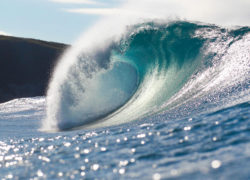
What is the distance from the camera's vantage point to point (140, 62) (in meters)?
15.2

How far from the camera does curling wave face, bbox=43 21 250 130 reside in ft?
31.6

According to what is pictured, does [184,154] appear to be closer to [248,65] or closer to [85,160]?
[85,160]

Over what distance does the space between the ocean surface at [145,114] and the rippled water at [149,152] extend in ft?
0.05

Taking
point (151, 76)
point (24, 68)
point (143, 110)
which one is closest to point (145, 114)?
point (143, 110)

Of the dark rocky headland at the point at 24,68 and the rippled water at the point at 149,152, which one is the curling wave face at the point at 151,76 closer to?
the rippled water at the point at 149,152

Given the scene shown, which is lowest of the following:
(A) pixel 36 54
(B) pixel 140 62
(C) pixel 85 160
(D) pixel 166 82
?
(C) pixel 85 160

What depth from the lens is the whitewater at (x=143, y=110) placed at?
4.95 m

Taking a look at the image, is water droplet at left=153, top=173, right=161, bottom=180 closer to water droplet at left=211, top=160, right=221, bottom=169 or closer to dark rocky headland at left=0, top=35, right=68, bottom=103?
water droplet at left=211, top=160, right=221, bottom=169

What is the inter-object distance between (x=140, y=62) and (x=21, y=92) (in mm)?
25364

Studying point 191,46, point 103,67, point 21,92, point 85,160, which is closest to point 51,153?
point 85,160

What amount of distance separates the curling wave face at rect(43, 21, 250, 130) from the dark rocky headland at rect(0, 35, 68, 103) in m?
23.1

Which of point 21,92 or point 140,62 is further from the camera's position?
point 21,92

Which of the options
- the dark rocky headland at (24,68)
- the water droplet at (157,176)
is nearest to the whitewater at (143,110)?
the water droplet at (157,176)

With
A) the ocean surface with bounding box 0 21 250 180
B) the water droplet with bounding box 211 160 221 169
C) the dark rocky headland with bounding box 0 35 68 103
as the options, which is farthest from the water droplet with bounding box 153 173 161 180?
the dark rocky headland with bounding box 0 35 68 103
